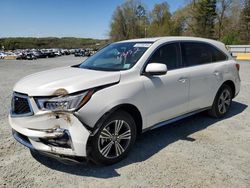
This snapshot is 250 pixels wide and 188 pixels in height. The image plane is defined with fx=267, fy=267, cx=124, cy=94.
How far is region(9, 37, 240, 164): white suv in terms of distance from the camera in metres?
3.25

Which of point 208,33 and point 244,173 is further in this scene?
point 208,33

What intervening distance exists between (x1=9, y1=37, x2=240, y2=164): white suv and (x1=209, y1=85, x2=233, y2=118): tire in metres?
0.37

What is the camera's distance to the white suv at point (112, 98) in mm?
3248

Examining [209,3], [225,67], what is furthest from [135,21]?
[225,67]

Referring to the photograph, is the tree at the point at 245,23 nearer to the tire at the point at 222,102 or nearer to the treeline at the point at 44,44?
the tire at the point at 222,102

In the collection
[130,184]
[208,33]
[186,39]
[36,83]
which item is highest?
[208,33]

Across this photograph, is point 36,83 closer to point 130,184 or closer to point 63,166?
point 63,166

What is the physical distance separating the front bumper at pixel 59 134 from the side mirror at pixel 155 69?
1.31m

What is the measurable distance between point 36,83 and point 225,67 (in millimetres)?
3908

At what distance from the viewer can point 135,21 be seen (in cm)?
8088

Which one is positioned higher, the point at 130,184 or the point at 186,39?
the point at 186,39

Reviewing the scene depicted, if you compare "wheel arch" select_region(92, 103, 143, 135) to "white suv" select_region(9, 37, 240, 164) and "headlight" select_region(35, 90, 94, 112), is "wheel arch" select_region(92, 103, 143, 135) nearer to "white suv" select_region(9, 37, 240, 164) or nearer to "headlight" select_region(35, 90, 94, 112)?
"white suv" select_region(9, 37, 240, 164)

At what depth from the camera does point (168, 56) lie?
4.50 m

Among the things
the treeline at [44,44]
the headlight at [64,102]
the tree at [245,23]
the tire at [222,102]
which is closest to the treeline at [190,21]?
Result: the tree at [245,23]
